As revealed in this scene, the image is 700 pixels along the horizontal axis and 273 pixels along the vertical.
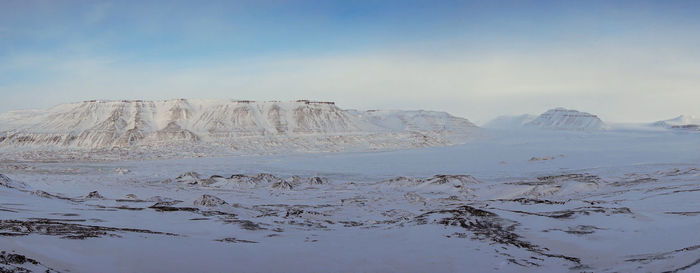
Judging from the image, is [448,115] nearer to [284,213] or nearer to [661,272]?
[284,213]

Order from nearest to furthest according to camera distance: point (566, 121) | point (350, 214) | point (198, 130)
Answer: point (350, 214), point (198, 130), point (566, 121)

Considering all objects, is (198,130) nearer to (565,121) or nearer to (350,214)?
(350,214)

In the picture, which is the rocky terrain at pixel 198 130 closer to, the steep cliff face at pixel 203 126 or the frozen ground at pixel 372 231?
the steep cliff face at pixel 203 126

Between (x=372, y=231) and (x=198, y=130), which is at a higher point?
(x=198, y=130)

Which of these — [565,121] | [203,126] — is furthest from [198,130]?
[565,121]

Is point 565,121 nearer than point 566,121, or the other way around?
point 566,121
